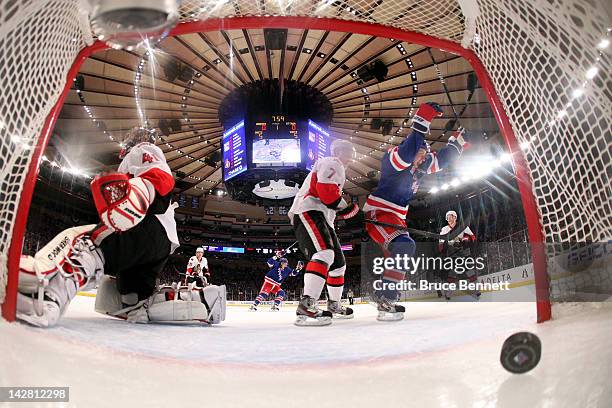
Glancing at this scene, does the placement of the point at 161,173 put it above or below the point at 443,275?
above

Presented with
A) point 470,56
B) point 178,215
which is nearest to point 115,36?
point 470,56

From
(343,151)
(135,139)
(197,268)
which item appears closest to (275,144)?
(197,268)

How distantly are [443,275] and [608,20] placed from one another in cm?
499

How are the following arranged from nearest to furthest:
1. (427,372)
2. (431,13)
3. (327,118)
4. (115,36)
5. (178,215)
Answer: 1. (115,36)
2. (427,372)
3. (431,13)
4. (327,118)
5. (178,215)

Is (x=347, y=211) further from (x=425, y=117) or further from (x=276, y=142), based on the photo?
(x=276, y=142)

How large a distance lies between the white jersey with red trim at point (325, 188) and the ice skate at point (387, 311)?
601mm

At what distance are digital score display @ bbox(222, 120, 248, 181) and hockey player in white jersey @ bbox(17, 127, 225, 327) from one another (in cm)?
457

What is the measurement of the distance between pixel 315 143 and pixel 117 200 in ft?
17.7

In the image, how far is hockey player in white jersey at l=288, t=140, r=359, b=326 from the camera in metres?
2.12

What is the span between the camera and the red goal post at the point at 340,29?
1.16m

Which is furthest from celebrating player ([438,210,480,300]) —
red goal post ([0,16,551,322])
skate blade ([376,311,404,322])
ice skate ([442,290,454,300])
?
red goal post ([0,16,551,322])

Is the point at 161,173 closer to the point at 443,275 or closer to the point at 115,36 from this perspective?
the point at 115,36

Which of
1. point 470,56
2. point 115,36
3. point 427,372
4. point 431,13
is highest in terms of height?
point 431,13

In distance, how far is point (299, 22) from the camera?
1521mm
